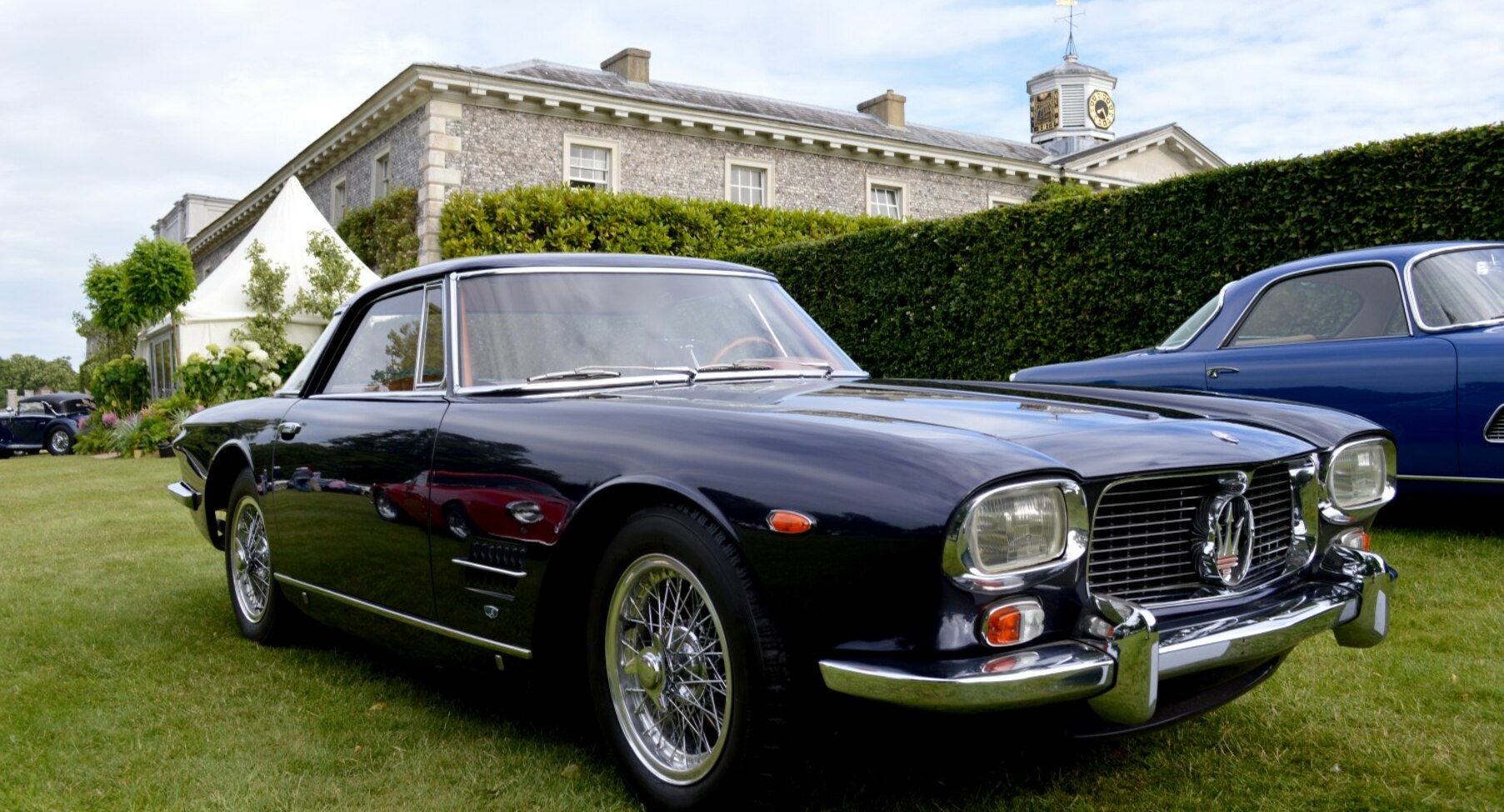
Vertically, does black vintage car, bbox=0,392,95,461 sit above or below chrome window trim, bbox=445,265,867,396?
below

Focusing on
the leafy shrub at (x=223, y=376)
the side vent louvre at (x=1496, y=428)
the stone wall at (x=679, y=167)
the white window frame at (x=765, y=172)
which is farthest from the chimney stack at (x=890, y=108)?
the side vent louvre at (x=1496, y=428)

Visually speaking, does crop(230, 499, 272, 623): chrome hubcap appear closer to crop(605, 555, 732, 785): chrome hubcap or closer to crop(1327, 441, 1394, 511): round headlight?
crop(605, 555, 732, 785): chrome hubcap

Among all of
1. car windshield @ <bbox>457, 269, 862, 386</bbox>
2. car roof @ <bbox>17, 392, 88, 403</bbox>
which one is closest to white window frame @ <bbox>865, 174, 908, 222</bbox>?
car roof @ <bbox>17, 392, 88, 403</bbox>

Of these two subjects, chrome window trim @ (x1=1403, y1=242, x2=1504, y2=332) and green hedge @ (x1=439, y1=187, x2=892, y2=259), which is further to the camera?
green hedge @ (x1=439, y1=187, x2=892, y2=259)

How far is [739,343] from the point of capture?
373cm

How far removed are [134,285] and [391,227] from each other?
14.0 ft

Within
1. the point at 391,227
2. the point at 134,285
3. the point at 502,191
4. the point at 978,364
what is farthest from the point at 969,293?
the point at 134,285

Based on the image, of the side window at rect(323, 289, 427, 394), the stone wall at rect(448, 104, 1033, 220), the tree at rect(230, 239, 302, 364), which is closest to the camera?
the side window at rect(323, 289, 427, 394)

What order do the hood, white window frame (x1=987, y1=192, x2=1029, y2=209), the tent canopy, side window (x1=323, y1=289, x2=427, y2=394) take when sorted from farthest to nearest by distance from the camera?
white window frame (x1=987, y1=192, x2=1029, y2=209), the tent canopy, side window (x1=323, y1=289, x2=427, y2=394), the hood

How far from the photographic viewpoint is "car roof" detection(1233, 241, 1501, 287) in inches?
227

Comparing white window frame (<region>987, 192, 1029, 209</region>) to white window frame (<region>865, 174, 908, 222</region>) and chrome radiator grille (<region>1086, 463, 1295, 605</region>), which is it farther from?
chrome radiator grille (<region>1086, 463, 1295, 605</region>)

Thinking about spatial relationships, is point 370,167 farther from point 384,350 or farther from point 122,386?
point 384,350

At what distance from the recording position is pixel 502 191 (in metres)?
19.8

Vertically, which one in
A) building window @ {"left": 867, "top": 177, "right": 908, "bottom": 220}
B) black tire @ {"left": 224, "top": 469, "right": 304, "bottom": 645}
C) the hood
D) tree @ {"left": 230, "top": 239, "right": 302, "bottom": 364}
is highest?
building window @ {"left": 867, "top": 177, "right": 908, "bottom": 220}
